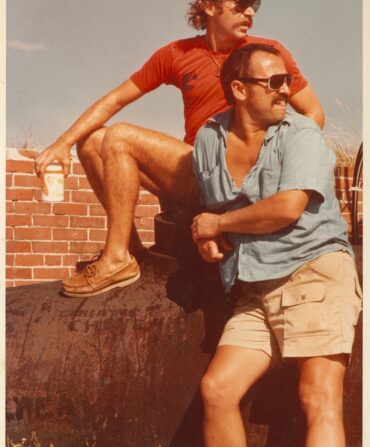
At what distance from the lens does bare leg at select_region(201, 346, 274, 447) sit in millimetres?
2623

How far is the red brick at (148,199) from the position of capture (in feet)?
10.6

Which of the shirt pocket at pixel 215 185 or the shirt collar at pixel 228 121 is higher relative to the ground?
the shirt collar at pixel 228 121

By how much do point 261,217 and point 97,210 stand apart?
102 cm

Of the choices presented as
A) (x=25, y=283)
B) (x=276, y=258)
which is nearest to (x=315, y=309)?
(x=276, y=258)

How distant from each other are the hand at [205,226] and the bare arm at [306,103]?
730 millimetres

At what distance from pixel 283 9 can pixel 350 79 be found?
44cm

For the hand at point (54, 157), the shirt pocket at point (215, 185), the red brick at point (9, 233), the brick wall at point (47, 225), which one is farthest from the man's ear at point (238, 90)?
the red brick at point (9, 233)

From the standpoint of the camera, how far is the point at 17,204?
349 cm

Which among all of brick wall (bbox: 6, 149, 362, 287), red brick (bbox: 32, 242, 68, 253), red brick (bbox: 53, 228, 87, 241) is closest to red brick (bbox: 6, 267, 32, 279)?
brick wall (bbox: 6, 149, 362, 287)

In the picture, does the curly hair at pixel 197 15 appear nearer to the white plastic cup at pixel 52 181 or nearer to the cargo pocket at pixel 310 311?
the white plastic cup at pixel 52 181

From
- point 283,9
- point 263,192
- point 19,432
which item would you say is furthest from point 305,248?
point 19,432

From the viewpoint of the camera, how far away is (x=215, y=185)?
2.82 metres

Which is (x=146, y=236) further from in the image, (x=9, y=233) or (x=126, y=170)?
(x=9, y=233)

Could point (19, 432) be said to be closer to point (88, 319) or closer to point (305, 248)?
point (88, 319)
